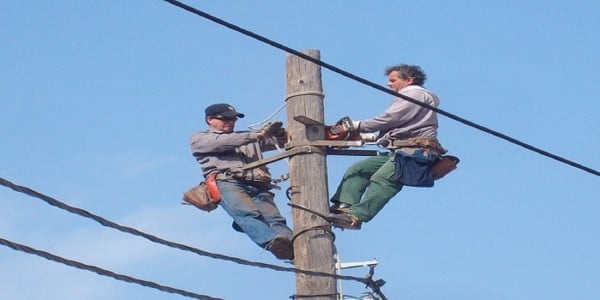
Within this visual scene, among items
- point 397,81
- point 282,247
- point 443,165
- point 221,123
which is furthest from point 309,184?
point 397,81

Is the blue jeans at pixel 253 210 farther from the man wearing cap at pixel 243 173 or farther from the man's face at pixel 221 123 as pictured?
the man's face at pixel 221 123

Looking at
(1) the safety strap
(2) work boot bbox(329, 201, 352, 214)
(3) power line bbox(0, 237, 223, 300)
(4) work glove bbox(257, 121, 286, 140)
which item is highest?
(1) the safety strap

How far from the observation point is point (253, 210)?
29.8 feet

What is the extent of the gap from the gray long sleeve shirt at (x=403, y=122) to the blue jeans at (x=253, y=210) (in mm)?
810

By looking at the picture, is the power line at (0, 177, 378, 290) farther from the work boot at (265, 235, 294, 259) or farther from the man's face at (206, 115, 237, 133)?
the man's face at (206, 115, 237, 133)

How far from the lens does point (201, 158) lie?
9.47m

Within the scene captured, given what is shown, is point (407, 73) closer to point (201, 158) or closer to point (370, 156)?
point (370, 156)

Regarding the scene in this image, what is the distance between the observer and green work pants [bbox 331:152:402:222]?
9055 mm

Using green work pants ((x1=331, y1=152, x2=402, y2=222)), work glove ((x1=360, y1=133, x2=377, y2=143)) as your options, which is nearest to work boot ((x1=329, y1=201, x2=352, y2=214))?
green work pants ((x1=331, y1=152, x2=402, y2=222))

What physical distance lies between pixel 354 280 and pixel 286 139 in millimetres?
1135

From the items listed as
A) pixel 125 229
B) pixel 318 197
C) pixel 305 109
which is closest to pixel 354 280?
pixel 318 197

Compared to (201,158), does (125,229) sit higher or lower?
lower

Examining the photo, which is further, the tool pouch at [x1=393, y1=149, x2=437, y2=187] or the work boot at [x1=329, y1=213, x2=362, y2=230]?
the tool pouch at [x1=393, y1=149, x2=437, y2=187]

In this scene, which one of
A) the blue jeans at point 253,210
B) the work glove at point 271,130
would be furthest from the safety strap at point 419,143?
the blue jeans at point 253,210
